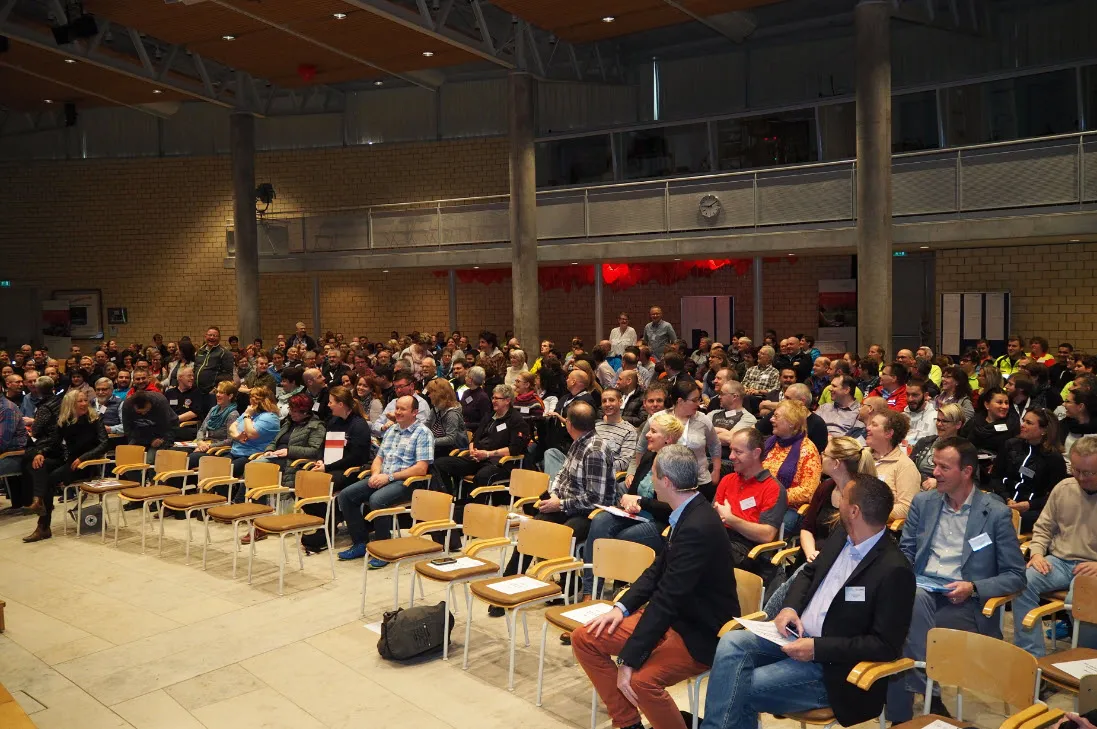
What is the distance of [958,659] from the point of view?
11.9 ft

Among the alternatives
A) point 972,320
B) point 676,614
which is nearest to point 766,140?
point 972,320

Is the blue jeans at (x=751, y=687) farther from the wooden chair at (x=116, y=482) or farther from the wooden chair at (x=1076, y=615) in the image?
the wooden chair at (x=116, y=482)

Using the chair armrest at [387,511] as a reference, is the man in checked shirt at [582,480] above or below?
above

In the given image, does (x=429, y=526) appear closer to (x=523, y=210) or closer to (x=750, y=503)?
(x=750, y=503)

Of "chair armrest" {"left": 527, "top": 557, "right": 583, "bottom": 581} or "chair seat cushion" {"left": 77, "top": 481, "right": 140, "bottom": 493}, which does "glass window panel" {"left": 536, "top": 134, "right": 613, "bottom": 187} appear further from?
"chair armrest" {"left": 527, "top": 557, "right": 583, "bottom": 581}

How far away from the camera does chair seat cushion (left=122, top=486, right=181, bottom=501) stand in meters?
8.08

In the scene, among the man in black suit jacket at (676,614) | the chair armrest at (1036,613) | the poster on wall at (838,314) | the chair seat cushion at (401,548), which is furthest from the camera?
the poster on wall at (838,314)

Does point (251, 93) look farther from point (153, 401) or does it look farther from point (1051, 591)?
point (1051, 591)

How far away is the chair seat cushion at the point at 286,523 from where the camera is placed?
670cm

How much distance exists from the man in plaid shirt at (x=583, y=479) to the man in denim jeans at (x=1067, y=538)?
2.47 m

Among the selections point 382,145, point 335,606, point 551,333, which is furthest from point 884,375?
point 382,145

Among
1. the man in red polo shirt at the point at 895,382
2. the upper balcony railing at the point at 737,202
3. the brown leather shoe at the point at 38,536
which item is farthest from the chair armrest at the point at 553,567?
the upper balcony railing at the point at 737,202

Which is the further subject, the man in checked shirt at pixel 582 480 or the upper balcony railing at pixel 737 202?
the upper balcony railing at pixel 737 202

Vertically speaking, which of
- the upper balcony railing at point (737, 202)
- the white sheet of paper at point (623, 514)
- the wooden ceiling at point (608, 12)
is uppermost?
the wooden ceiling at point (608, 12)
